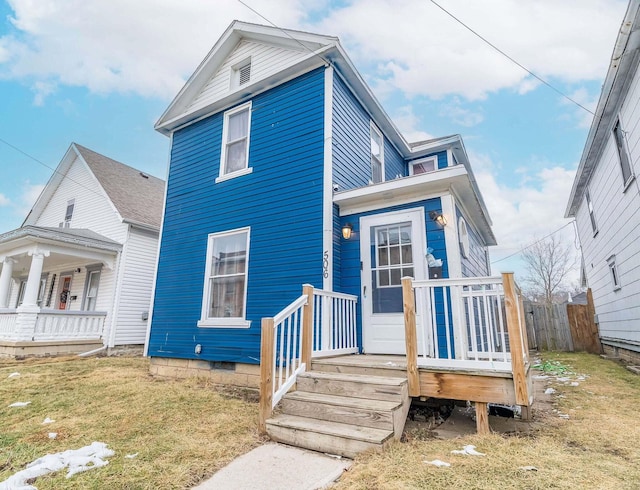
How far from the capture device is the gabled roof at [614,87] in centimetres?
447

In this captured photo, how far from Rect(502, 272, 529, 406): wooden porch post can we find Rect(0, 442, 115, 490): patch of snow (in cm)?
345

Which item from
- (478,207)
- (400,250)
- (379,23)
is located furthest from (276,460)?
(379,23)

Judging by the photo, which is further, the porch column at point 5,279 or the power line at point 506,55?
the porch column at point 5,279

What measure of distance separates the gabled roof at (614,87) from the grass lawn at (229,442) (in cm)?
473

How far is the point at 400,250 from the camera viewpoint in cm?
509

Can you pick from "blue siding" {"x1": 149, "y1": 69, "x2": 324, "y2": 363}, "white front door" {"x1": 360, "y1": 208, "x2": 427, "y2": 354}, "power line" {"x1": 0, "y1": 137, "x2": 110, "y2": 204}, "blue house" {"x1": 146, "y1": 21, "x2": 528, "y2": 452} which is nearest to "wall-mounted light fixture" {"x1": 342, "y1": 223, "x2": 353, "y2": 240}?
"blue house" {"x1": 146, "y1": 21, "x2": 528, "y2": 452}

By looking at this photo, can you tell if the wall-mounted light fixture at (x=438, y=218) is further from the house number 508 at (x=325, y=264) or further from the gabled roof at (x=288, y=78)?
the house number 508 at (x=325, y=264)

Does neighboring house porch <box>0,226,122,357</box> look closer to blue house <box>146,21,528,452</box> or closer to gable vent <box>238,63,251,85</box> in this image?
blue house <box>146,21,528,452</box>

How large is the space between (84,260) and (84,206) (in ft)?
6.69

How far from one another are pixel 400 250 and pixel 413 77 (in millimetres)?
8544

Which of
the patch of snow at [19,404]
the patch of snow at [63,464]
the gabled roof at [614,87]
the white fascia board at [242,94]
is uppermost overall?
the white fascia board at [242,94]

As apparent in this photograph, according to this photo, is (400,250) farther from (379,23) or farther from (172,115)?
(172,115)

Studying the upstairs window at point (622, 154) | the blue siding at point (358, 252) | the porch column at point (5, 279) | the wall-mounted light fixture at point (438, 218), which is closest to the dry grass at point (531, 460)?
the blue siding at point (358, 252)

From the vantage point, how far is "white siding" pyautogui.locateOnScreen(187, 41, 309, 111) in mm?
6492
